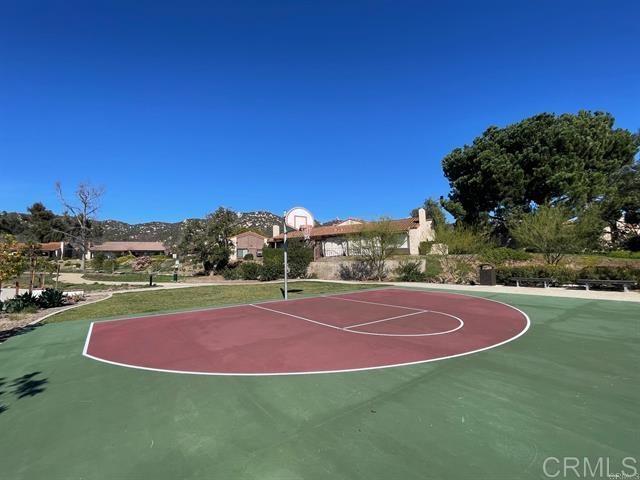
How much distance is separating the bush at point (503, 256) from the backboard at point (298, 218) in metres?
13.3

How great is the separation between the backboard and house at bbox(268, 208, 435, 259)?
23.3 ft

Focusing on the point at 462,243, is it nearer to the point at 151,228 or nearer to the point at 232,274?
the point at 232,274

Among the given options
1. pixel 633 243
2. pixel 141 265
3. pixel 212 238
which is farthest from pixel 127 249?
pixel 633 243

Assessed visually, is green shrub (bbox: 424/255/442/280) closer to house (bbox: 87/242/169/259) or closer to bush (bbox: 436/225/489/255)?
bush (bbox: 436/225/489/255)

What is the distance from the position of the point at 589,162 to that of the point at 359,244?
22544mm

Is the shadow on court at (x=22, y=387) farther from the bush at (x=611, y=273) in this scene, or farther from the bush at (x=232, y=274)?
the bush at (x=232, y=274)

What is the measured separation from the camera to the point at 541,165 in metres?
30.7

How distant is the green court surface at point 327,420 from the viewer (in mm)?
3381

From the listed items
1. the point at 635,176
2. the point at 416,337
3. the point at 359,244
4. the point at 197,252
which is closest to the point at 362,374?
the point at 416,337

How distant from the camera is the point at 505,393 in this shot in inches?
196

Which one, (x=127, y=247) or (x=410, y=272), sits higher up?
(x=127, y=247)

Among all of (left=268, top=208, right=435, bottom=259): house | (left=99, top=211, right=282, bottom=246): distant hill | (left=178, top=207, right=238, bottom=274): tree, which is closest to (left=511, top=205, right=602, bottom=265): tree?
(left=268, top=208, right=435, bottom=259): house

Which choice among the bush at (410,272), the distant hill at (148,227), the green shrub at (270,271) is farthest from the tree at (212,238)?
the distant hill at (148,227)

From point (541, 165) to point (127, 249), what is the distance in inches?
3237
